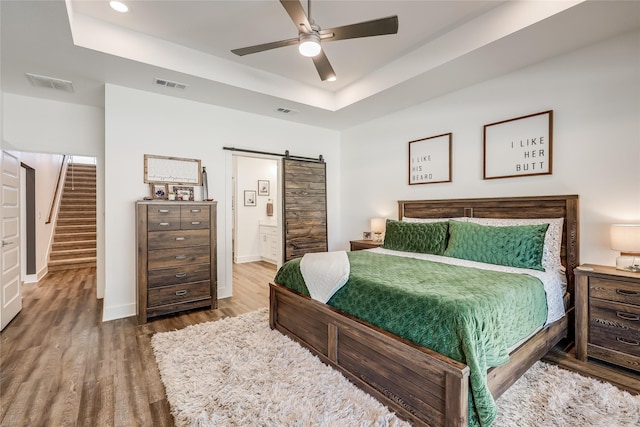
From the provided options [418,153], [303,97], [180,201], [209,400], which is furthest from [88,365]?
[418,153]

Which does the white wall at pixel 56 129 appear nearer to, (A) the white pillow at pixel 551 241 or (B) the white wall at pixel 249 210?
(B) the white wall at pixel 249 210

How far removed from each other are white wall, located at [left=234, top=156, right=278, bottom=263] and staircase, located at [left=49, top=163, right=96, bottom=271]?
3.05m

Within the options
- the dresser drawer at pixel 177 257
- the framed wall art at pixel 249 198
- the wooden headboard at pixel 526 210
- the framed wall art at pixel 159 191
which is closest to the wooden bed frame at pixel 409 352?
the wooden headboard at pixel 526 210

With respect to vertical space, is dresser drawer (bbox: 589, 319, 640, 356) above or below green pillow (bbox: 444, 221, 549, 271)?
below

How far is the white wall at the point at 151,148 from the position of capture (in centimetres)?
339

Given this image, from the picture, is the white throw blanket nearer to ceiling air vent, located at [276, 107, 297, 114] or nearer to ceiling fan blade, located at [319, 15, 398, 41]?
ceiling fan blade, located at [319, 15, 398, 41]

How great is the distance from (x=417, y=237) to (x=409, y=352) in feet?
6.21

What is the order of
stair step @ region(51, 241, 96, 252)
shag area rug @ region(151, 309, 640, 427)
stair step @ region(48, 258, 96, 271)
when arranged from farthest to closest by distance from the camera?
stair step @ region(51, 241, 96, 252), stair step @ region(48, 258, 96, 271), shag area rug @ region(151, 309, 640, 427)

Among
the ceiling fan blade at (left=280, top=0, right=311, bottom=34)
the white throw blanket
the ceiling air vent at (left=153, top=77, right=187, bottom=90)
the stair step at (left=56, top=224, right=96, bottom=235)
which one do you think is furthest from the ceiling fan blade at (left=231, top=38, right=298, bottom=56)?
the stair step at (left=56, top=224, right=96, bottom=235)

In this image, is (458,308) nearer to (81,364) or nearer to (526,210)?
(526,210)

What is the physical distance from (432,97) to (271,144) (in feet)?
7.88

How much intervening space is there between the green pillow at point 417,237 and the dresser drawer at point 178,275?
2257 millimetres

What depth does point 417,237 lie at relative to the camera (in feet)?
11.0

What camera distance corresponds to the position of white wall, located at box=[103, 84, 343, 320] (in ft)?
11.1
